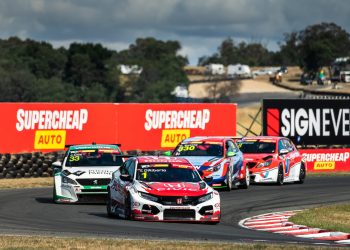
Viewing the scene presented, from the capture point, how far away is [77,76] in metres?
130

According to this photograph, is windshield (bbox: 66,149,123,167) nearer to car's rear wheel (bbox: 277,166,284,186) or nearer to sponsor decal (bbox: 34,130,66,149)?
car's rear wheel (bbox: 277,166,284,186)

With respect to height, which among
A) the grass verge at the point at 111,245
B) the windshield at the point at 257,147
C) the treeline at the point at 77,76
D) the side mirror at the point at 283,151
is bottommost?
the grass verge at the point at 111,245

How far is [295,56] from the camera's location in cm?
16588

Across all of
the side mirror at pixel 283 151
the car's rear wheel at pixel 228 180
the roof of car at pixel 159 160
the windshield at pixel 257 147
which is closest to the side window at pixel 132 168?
the roof of car at pixel 159 160

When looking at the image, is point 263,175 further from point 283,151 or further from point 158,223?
point 158,223

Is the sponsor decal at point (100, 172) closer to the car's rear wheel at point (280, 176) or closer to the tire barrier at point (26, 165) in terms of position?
the car's rear wheel at point (280, 176)

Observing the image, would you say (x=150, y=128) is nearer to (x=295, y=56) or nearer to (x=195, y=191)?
(x=195, y=191)

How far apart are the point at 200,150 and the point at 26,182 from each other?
249 inches

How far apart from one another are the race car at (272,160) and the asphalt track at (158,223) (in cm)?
38

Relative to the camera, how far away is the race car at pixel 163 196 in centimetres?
1791

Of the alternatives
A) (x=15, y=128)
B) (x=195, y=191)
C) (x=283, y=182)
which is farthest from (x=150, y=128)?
(x=195, y=191)

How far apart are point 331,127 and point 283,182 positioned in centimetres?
1088

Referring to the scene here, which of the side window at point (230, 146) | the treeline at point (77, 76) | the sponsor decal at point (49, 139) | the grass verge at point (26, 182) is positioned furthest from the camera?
the treeline at point (77, 76)

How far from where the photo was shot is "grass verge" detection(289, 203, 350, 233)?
716 inches
